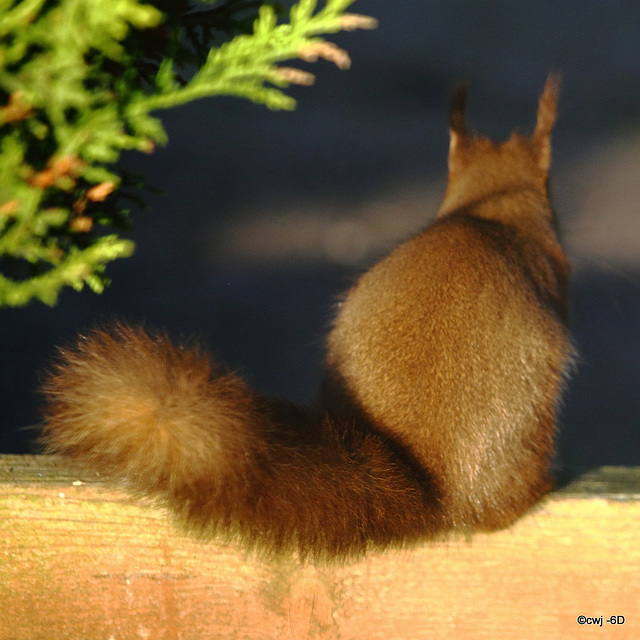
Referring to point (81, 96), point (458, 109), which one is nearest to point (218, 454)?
point (81, 96)

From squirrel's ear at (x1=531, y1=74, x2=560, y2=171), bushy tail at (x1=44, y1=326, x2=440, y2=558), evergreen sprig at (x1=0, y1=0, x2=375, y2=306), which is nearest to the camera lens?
evergreen sprig at (x1=0, y1=0, x2=375, y2=306)

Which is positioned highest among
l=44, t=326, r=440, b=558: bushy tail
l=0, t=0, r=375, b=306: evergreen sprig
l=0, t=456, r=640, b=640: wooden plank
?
l=0, t=0, r=375, b=306: evergreen sprig

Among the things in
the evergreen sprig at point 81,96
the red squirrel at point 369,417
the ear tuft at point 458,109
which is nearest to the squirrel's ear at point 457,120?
the ear tuft at point 458,109

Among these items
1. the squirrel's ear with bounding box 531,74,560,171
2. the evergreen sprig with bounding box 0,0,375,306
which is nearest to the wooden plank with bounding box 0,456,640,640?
the evergreen sprig with bounding box 0,0,375,306

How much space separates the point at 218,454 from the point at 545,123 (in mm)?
1015

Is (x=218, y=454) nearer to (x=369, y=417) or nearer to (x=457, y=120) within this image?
(x=369, y=417)

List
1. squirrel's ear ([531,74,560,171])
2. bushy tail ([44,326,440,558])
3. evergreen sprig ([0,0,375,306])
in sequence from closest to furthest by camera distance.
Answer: evergreen sprig ([0,0,375,306]) → bushy tail ([44,326,440,558]) → squirrel's ear ([531,74,560,171])

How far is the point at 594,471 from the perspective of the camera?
90cm

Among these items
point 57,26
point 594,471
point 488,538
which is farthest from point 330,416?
point 57,26

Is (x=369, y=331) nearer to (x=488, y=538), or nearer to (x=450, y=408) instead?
(x=450, y=408)

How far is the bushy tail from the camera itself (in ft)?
2.11

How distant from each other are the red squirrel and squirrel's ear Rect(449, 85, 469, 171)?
38 centimetres

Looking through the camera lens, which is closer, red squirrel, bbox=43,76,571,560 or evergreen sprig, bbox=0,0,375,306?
evergreen sprig, bbox=0,0,375,306

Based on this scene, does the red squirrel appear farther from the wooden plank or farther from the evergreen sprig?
the evergreen sprig
